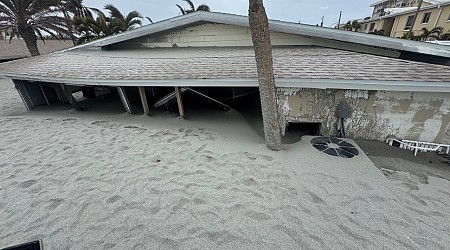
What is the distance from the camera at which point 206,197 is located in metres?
3.07

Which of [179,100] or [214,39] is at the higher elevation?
[214,39]

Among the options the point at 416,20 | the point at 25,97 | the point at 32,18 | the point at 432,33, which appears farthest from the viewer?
the point at 416,20

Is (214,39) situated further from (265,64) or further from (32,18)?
(32,18)

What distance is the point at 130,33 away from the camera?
26.5 feet

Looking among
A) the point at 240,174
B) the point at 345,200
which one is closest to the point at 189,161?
the point at 240,174

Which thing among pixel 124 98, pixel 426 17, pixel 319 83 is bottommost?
pixel 124 98

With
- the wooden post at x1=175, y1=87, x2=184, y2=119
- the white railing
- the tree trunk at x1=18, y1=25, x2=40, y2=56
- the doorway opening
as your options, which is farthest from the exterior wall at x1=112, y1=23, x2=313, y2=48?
the tree trunk at x1=18, y1=25, x2=40, y2=56

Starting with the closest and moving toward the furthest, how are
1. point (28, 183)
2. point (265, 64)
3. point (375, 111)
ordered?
point (28, 183), point (265, 64), point (375, 111)

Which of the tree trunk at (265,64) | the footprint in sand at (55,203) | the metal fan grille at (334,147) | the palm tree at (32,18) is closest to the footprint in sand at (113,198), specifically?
the footprint in sand at (55,203)

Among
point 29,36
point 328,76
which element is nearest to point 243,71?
point 328,76

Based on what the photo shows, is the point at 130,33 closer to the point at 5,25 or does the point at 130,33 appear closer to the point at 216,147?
the point at 216,147

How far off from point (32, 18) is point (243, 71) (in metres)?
15.3

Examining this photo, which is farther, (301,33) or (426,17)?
(426,17)

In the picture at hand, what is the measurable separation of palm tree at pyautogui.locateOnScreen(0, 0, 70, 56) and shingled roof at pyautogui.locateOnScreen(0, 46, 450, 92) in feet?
25.0
